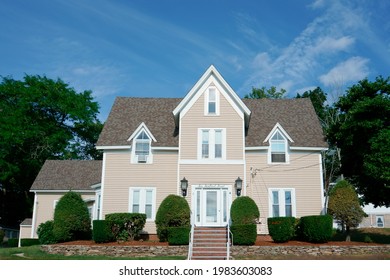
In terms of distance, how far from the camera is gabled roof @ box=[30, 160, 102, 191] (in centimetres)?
3575

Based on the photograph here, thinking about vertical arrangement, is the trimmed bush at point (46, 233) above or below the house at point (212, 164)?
below

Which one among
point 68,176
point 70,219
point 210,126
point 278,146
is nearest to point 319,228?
point 278,146

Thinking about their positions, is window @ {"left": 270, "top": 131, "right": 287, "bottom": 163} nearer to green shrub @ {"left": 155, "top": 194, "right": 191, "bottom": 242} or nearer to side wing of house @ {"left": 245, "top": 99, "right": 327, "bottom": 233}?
side wing of house @ {"left": 245, "top": 99, "right": 327, "bottom": 233}

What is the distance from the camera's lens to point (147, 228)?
26.1 metres

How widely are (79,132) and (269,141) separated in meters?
33.4

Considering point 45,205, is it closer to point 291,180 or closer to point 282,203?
point 282,203

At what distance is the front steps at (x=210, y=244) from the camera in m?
20.0

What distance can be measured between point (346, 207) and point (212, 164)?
8391 millimetres

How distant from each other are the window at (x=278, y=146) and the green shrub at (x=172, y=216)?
7659mm

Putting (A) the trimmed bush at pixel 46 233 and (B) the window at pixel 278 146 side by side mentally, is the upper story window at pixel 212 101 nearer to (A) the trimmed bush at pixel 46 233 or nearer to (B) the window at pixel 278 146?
(B) the window at pixel 278 146

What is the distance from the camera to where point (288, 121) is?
97.6 feet

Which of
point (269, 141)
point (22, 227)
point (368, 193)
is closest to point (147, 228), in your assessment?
point (269, 141)

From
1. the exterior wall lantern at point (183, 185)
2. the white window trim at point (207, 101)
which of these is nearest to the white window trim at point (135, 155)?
the exterior wall lantern at point (183, 185)

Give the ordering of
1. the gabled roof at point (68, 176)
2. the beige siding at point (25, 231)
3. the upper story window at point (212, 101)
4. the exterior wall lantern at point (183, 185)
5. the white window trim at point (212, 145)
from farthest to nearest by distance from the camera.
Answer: the beige siding at point (25, 231) → the gabled roof at point (68, 176) → the upper story window at point (212, 101) → the white window trim at point (212, 145) → the exterior wall lantern at point (183, 185)
